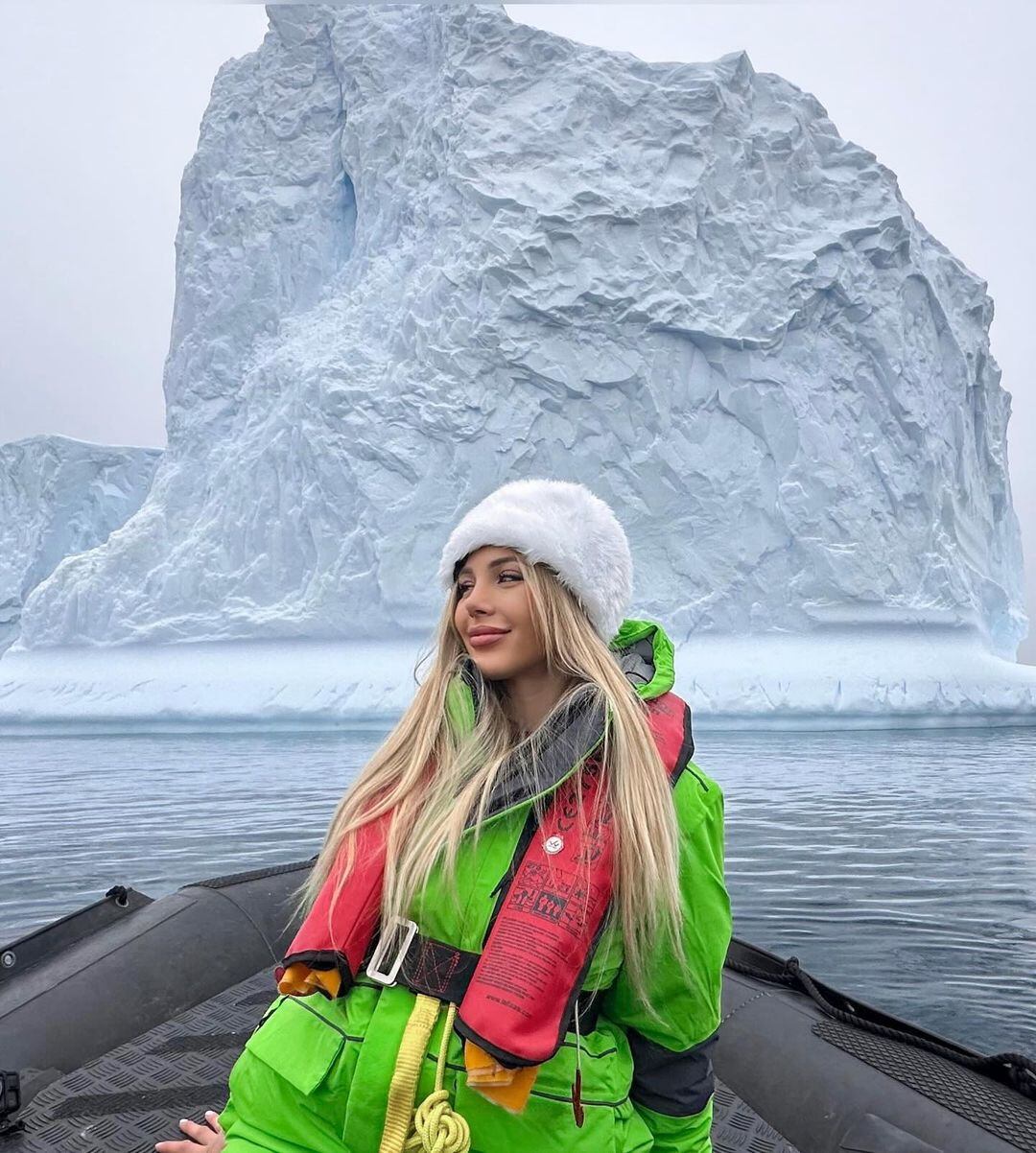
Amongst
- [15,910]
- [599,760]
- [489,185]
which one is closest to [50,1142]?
[599,760]

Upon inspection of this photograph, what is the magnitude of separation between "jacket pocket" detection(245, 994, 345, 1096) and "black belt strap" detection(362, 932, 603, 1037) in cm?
7

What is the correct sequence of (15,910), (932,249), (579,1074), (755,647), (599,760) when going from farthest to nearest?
1. (932,249)
2. (755,647)
3. (15,910)
4. (599,760)
5. (579,1074)

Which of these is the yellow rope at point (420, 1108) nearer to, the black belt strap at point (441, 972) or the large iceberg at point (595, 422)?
the black belt strap at point (441, 972)

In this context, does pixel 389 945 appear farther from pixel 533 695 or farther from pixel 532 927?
pixel 533 695

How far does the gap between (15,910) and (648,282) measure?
9.83 metres

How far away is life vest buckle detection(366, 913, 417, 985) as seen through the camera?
2.64 feet

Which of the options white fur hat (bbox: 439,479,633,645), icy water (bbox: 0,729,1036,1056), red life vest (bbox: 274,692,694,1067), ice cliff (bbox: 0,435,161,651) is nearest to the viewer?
red life vest (bbox: 274,692,694,1067)

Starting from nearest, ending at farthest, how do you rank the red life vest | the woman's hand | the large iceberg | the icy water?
the red life vest, the woman's hand, the icy water, the large iceberg

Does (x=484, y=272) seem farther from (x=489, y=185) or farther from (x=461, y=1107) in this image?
(x=461, y=1107)

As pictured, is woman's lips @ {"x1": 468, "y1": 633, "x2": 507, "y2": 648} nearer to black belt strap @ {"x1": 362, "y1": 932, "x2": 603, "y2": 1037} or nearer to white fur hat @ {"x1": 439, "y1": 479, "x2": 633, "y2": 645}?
white fur hat @ {"x1": 439, "y1": 479, "x2": 633, "y2": 645}

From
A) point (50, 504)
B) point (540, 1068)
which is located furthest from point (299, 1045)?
point (50, 504)

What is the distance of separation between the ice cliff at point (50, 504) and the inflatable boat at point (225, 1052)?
15.6 metres

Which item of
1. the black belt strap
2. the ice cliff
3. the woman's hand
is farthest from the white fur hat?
the ice cliff

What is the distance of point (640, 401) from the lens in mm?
11016
